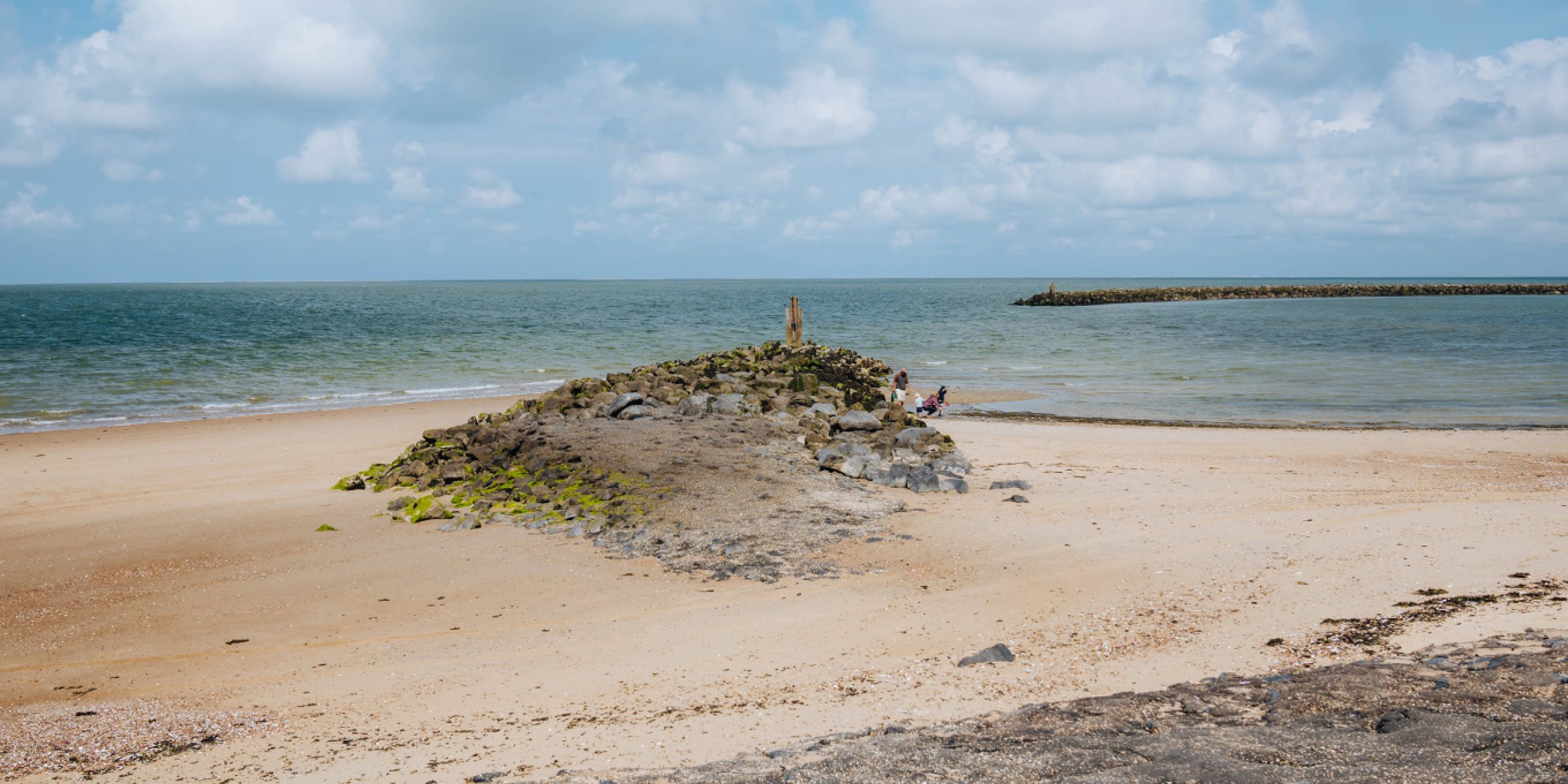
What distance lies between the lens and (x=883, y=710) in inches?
234

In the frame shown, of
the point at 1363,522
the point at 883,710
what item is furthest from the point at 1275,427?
the point at 883,710

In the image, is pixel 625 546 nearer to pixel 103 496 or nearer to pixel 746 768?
pixel 746 768

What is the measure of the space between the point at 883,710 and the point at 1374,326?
6453 centimetres

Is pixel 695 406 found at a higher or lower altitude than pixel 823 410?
higher

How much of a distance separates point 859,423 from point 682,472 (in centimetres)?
400

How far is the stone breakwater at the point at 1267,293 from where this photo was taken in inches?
4235

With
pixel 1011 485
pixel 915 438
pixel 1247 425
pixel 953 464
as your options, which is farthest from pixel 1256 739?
pixel 1247 425

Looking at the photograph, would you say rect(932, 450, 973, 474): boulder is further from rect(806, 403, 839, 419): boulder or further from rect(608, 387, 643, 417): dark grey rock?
rect(608, 387, 643, 417): dark grey rock

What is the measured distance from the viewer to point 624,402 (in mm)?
15125

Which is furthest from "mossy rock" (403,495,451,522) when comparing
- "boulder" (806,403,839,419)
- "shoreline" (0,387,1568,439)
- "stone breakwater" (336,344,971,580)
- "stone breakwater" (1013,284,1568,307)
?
"stone breakwater" (1013,284,1568,307)

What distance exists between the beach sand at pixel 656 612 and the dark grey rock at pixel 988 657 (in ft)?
0.35

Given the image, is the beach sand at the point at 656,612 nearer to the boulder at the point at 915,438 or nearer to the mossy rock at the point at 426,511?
the mossy rock at the point at 426,511

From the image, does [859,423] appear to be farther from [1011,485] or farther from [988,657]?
[988,657]

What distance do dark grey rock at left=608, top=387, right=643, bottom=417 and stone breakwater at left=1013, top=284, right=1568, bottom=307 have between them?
93204 millimetres
